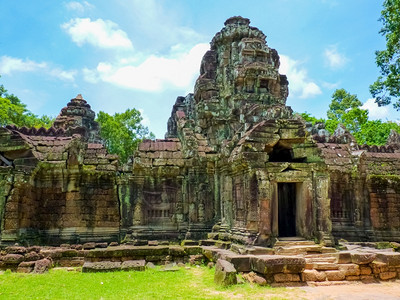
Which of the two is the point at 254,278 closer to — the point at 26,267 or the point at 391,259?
the point at 391,259

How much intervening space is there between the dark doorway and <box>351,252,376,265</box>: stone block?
2914mm

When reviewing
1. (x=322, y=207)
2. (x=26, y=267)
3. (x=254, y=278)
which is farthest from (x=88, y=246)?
(x=322, y=207)

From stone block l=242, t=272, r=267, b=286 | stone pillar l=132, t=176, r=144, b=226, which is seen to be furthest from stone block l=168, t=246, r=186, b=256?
stone block l=242, t=272, r=267, b=286

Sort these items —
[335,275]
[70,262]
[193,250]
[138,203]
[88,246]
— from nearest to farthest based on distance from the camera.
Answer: [335,275] < [70,262] < [193,250] < [88,246] < [138,203]

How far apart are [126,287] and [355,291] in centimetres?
458

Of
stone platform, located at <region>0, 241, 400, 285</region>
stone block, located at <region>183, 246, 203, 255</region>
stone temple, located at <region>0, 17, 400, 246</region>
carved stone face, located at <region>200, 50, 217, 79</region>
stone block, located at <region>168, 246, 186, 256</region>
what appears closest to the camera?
stone platform, located at <region>0, 241, 400, 285</region>

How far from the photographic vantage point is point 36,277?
7.93m

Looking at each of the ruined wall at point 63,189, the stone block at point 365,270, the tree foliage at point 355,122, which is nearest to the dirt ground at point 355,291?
the stone block at point 365,270

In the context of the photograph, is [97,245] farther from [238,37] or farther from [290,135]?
[238,37]

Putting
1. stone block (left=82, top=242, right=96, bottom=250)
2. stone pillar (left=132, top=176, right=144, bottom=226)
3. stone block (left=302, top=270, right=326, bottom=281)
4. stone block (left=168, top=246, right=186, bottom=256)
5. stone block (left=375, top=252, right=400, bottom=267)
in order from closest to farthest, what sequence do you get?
stone block (left=302, top=270, right=326, bottom=281) → stone block (left=375, top=252, right=400, bottom=267) → stone block (left=168, top=246, right=186, bottom=256) → stone block (left=82, top=242, right=96, bottom=250) → stone pillar (left=132, top=176, right=144, bottom=226)

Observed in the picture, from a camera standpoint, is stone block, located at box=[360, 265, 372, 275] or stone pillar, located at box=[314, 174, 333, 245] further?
stone pillar, located at box=[314, 174, 333, 245]

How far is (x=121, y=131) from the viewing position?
31281 millimetres

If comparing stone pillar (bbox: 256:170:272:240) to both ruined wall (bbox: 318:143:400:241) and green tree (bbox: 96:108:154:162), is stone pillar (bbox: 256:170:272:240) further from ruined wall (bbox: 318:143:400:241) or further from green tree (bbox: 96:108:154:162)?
green tree (bbox: 96:108:154:162)

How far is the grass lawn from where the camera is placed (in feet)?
20.7
